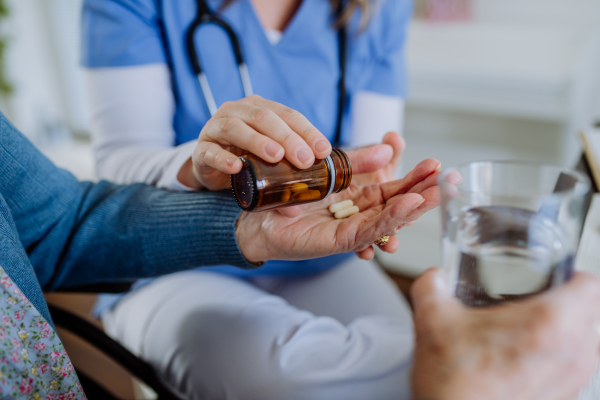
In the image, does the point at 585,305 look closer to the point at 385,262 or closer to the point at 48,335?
the point at 48,335

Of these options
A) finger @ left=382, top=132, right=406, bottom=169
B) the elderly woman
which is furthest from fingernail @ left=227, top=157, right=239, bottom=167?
finger @ left=382, top=132, right=406, bottom=169

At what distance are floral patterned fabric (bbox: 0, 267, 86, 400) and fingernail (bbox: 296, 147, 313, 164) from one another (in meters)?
0.27

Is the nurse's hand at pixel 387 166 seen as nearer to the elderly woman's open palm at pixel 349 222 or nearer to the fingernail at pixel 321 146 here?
the elderly woman's open palm at pixel 349 222

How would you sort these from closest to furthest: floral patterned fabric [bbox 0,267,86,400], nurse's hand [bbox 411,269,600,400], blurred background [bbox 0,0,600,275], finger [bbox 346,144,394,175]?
nurse's hand [bbox 411,269,600,400] → floral patterned fabric [bbox 0,267,86,400] → finger [bbox 346,144,394,175] → blurred background [bbox 0,0,600,275]


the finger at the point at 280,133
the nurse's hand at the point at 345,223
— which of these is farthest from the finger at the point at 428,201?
the finger at the point at 280,133

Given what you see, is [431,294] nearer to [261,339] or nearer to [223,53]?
[261,339]

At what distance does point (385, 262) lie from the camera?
5.33ft

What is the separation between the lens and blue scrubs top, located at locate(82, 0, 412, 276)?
2.20ft

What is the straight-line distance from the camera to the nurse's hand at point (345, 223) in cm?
38

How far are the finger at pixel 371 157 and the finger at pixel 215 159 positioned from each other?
156 millimetres

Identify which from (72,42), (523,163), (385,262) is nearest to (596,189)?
(523,163)

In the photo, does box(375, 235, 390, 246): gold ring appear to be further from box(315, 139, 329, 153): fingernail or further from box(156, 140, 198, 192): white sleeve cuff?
box(156, 140, 198, 192): white sleeve cuff

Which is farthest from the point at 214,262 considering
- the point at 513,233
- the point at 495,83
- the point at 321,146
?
the point at 495,83

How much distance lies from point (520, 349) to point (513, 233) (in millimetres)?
89
